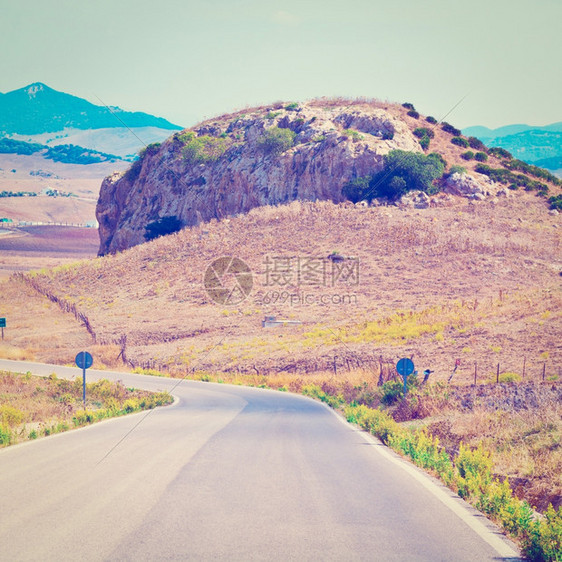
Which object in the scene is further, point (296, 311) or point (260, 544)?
point (296, 311)

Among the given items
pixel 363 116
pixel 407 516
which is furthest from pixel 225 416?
pixel 363 116

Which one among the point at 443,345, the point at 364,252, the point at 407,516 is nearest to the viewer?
the point at 407,516

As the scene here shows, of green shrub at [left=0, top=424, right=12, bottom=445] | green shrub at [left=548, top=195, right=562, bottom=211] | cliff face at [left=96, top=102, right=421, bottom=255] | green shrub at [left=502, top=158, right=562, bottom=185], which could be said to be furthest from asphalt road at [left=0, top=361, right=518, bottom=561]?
green shrub at [left=502, top=158, right=562, bottom=185]

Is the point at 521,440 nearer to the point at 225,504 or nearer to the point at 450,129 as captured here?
the point at 225,504

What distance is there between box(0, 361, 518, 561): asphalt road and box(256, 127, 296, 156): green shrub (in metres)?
66.3

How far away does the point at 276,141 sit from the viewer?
248 feet

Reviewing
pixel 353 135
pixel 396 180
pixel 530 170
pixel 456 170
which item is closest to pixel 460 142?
pixel 530 170

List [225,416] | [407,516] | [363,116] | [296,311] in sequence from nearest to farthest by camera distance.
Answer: [407,516] → [225,416] → [296,311] → [363,116]

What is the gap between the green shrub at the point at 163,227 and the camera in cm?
7731

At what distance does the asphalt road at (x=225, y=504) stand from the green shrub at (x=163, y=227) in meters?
66.6

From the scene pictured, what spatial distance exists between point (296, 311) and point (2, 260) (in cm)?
9586

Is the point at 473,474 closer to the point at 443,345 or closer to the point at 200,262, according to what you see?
the point at 443,345

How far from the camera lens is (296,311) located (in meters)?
48.2

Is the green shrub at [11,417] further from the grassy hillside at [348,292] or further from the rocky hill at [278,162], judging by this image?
the rocky hill at [278,162]
